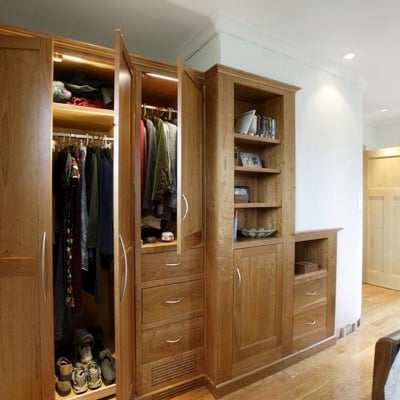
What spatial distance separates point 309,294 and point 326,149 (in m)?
1.32

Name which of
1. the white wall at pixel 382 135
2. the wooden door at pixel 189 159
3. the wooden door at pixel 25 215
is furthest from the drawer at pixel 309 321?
the white wall at pixel 382 135

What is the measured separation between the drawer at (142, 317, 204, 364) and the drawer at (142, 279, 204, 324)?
0.24 feet

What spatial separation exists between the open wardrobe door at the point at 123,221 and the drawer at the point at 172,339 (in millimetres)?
109

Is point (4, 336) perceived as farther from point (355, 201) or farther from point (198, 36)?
point (355, 201)

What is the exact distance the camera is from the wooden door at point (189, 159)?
1471 millimetres

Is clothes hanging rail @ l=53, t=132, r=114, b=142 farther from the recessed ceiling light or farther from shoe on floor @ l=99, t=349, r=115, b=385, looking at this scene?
the recessed ceiling light

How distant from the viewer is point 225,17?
1.95 meters

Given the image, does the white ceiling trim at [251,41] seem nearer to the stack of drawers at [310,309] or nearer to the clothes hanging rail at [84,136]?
the clothes hanging rail at [84,136]

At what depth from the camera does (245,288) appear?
1975 millimetres

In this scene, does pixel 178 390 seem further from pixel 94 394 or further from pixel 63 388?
pixel 63 388

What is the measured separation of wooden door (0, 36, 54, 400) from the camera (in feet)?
4.47

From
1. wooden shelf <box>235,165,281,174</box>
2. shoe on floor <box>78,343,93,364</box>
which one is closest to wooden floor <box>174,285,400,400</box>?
shoe on floor <box>78,343,93,364</box>

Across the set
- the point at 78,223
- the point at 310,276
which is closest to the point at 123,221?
the point at 78,223

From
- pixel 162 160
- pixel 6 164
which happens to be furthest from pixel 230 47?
pixel 6 164
